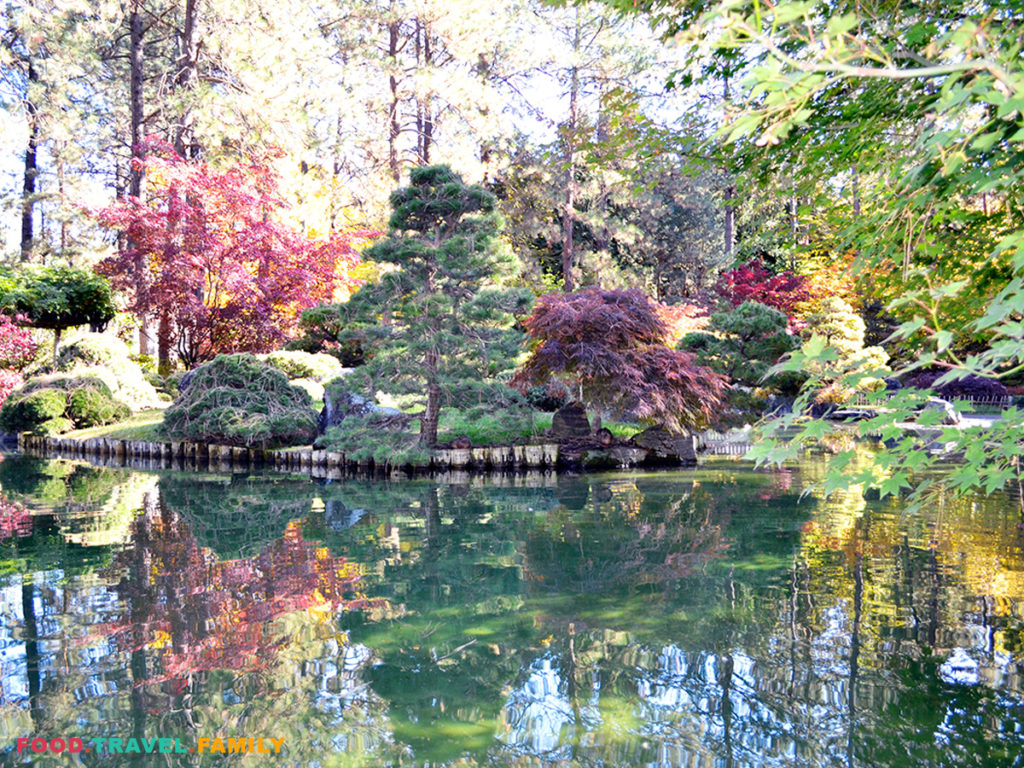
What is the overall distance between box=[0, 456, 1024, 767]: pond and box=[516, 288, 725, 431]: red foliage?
2.75m

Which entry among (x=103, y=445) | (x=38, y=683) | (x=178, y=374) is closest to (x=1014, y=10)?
(x=38, y=683)

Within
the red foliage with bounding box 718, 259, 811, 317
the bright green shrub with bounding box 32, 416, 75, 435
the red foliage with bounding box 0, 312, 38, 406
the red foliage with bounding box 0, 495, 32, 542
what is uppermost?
the red foliage with bounding box 718, 259, 811, 317

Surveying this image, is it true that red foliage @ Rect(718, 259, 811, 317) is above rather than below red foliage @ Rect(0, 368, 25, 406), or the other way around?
above

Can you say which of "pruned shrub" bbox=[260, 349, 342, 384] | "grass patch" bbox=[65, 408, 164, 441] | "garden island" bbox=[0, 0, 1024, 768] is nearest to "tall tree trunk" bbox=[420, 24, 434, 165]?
"garden island" bbox=[0, 0, 1024, 768]

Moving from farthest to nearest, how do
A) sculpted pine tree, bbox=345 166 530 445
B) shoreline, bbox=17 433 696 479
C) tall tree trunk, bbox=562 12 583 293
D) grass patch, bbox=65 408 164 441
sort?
1. tall tree trunk, bbox=562 12 583 293
2. grass patch, bbox=65 408 164 441
3. shoreline, bbox=17 433 696 479
4. sculpted pine tree, bbox=345 166 530 445

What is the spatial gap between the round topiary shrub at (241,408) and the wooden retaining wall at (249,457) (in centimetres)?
21

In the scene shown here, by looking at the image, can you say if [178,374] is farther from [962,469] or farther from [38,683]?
[962,469]

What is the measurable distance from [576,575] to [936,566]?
2.10 m

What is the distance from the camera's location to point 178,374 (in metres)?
13.9

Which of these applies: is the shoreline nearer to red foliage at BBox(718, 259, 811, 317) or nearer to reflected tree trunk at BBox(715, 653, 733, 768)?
reflected tree trunk at BBox(715, 653, 733, 768)

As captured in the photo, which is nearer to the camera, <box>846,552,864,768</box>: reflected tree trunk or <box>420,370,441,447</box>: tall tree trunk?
<box>846,552,864,768</box>: reflected tree trunk

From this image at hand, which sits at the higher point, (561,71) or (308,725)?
(561,71)

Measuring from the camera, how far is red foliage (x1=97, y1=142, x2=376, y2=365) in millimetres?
12422

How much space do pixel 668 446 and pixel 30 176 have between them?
20.2m
